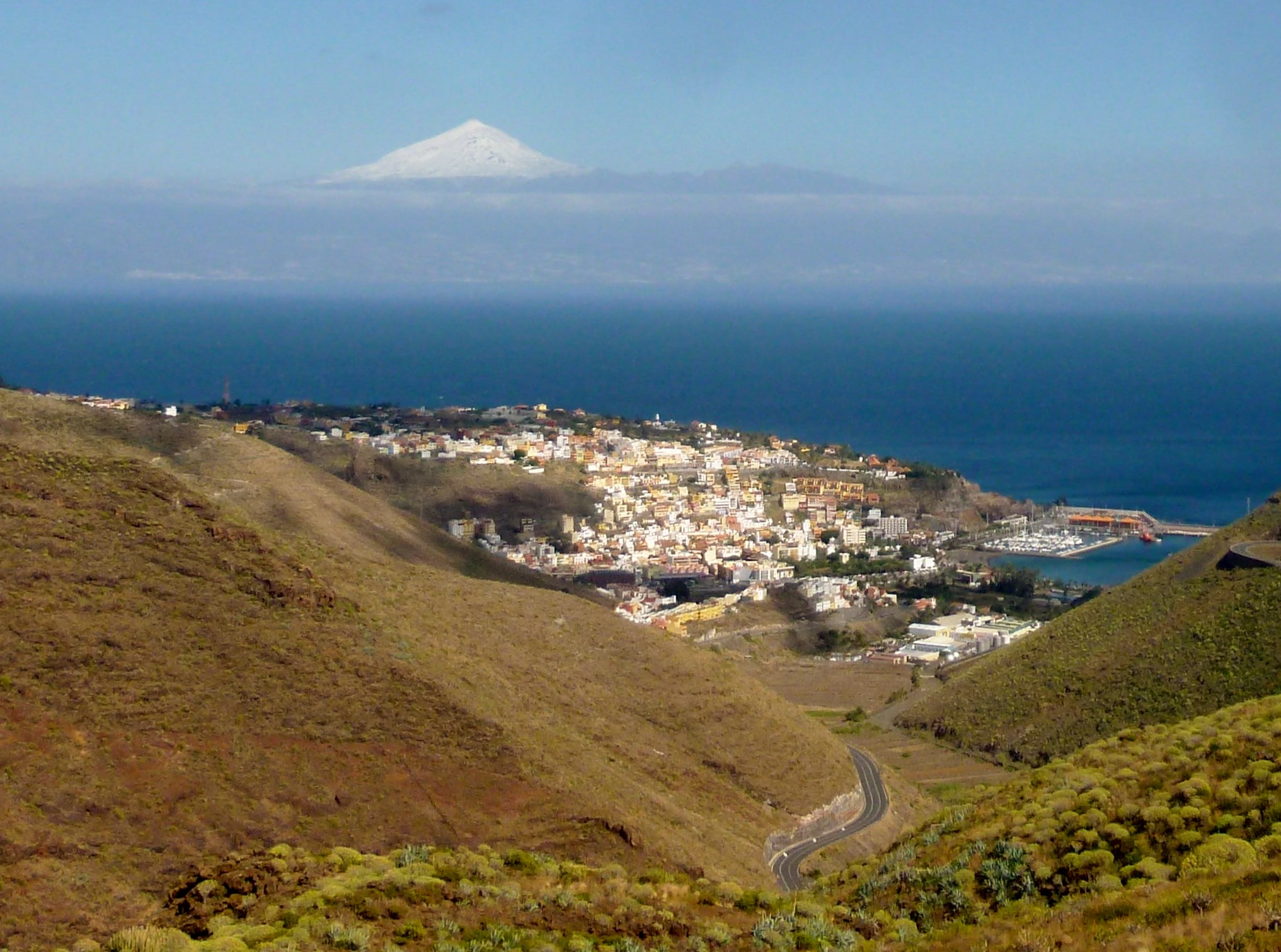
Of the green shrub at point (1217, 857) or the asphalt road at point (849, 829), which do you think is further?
the asphalt road at point (849, 829)

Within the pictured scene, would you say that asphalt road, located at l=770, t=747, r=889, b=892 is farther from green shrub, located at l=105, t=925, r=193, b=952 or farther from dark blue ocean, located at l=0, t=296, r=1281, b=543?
dark blue ocean, located at l=0, t=296, r=1281, b=543

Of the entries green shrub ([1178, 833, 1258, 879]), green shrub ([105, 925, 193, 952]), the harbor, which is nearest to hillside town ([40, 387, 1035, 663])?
the harbor

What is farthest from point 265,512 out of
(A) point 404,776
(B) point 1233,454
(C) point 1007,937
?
(B) point 1233,454

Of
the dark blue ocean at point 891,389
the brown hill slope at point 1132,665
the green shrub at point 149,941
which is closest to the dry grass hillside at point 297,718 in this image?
the green shrub at point 149,941

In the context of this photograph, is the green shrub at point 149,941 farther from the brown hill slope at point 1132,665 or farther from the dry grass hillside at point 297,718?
the brown hill slope at point 1132,665

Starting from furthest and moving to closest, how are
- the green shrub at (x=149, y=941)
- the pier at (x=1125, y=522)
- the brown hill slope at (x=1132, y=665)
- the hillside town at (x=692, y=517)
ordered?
the pier at (x=1125, y=522)
the hillside town at (x=692, y=517)
the brown hill slope at (x=1132, y=665)
the green shrub at (x=149, y=941)

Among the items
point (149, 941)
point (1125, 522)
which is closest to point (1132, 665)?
point (149, 941)
